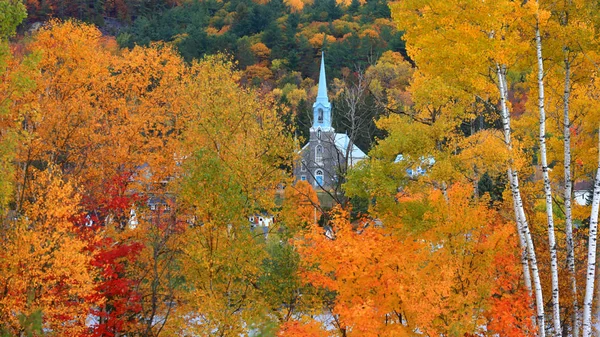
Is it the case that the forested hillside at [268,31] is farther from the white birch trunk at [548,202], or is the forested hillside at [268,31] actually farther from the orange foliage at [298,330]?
the white birch trunk at [548,202]

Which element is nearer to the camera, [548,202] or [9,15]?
[548,202]

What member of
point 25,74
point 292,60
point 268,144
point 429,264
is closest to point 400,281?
point 429,264

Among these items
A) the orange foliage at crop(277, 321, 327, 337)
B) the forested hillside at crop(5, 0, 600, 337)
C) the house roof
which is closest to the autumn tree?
the forested hillside at crop(5, 0, 600, 337)

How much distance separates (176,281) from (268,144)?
4.62 m

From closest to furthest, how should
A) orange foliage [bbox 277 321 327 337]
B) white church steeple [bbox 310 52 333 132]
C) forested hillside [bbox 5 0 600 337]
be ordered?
1. forested hillside [bbox 5 0 600 337]
2. orange foliage [bbox 277 321 327 337]
3. white church steeple [bbox 310 52 333 132]

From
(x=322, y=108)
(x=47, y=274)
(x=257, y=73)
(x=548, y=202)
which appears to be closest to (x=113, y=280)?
(x=47, y=274)

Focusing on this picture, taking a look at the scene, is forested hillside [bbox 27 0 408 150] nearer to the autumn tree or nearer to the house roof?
the house roof

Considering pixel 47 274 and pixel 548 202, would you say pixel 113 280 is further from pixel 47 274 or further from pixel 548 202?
pixel 548 202

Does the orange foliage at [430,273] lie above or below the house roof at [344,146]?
below

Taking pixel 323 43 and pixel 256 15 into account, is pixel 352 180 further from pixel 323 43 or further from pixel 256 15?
pixel 256 15

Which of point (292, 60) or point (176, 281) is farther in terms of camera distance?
point (292, 60)

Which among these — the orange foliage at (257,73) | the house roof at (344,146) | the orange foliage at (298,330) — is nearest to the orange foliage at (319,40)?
the orange foliage at (257,73)

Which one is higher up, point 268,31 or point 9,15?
point 268,31

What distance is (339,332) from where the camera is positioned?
589 inches
